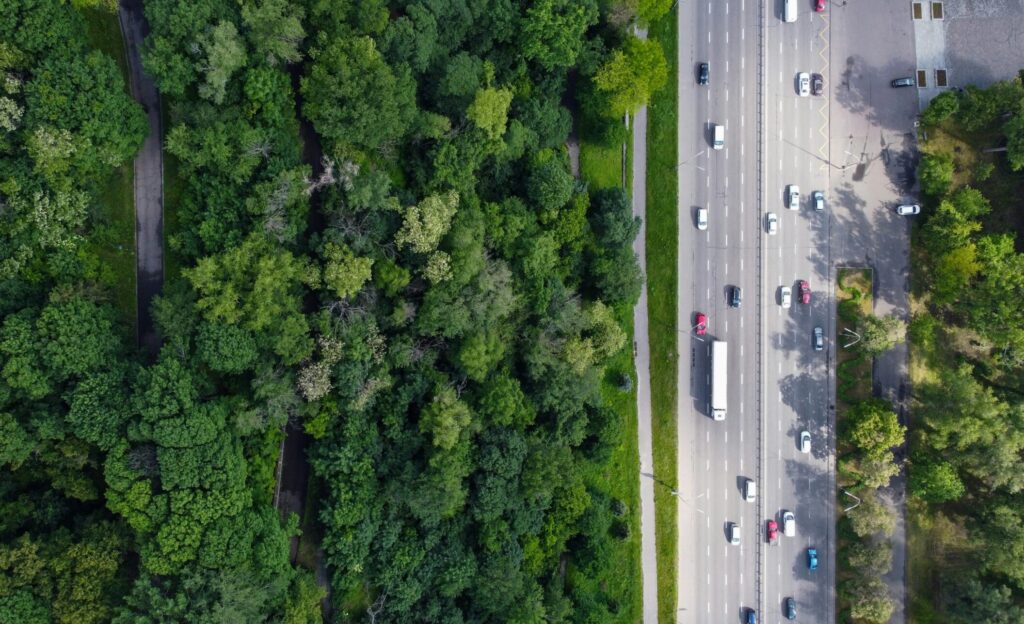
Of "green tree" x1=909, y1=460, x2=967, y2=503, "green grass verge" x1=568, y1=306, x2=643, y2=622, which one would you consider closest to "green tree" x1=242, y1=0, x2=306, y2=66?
"green grass verge" x1=568, y1=306, x2=643, y2=622

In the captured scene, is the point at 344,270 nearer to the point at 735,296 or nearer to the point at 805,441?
the point at 735,296

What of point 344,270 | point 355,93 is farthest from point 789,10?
point 344,270

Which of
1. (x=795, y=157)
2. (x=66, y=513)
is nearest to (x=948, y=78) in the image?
(x=795, y=157)

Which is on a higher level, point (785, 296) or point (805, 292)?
point (805, 292)

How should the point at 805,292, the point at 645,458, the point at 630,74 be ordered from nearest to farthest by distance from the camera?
the point at 630,74
the point at 805,292
the point at 645,458

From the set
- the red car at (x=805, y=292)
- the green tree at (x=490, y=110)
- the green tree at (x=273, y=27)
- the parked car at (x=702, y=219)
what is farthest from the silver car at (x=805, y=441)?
the green tree at (x=273, y=27)

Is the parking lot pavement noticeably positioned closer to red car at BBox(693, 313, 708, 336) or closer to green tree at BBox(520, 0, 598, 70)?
red car at BBox(693, 313, 708, 336)
